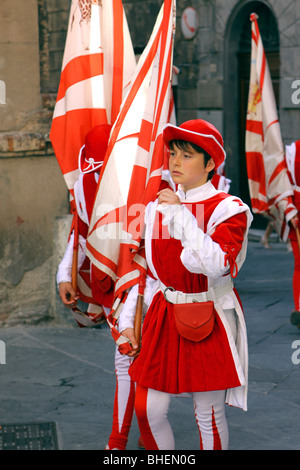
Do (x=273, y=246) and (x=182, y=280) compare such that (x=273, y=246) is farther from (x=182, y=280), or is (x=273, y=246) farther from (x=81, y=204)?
(x=182, y=280)

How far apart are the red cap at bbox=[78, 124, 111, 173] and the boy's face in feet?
3.26

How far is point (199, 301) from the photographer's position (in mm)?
3439

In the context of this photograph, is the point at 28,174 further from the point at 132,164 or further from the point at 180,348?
the point at 180,348

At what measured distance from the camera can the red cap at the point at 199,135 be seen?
336 centimetres

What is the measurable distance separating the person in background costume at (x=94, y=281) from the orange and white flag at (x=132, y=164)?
0.17m

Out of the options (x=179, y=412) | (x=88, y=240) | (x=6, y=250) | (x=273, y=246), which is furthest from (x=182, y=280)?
(x=273, y=246)

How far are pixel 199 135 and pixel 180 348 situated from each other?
2.87 ft

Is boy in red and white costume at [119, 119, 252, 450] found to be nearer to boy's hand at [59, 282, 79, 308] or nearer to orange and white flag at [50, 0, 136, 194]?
A: boy's hand at [59, 282, 79, 308]

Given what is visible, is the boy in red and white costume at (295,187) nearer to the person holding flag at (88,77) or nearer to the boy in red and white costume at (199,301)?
the person holding flag at (88,77)

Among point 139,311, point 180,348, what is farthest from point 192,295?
point 139,311

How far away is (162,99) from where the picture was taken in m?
3.84

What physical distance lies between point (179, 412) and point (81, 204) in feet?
4.35
